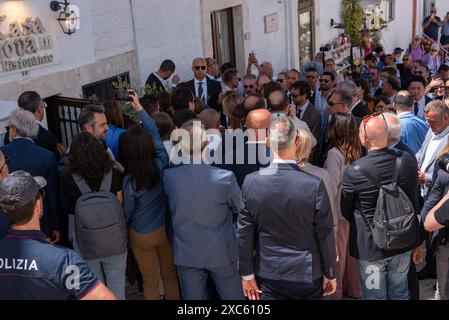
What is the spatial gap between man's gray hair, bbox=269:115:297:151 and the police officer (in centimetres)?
137

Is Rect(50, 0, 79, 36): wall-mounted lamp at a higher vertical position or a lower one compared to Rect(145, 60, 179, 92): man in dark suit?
higher

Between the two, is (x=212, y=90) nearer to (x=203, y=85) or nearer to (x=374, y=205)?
(x=203, y=85)

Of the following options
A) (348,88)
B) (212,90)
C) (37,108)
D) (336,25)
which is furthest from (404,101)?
(336,25)

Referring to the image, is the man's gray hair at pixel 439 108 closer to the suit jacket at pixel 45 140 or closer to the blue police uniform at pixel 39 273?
the suit jacket at pixel 45 140

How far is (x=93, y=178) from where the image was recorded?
4074mm

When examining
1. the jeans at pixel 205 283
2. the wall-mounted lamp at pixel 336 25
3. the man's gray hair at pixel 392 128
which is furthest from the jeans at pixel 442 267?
the wall-mounted lamp at pixel 336 25

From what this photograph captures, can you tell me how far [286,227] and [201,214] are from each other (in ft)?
2.37

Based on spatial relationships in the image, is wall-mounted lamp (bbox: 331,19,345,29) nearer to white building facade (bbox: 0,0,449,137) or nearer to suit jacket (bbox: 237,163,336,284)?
white building facade (bbox: 0,0,449,137)

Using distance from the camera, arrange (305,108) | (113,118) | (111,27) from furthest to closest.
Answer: (111,27) → (305,108) → (113,118)

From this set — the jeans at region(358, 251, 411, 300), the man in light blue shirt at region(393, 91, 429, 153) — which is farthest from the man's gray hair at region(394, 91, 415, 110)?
the jeans at region(358, 251, 411, 300)

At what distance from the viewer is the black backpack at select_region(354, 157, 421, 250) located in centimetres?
379

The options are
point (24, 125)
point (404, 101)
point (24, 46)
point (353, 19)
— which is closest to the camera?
point (24, 125)
